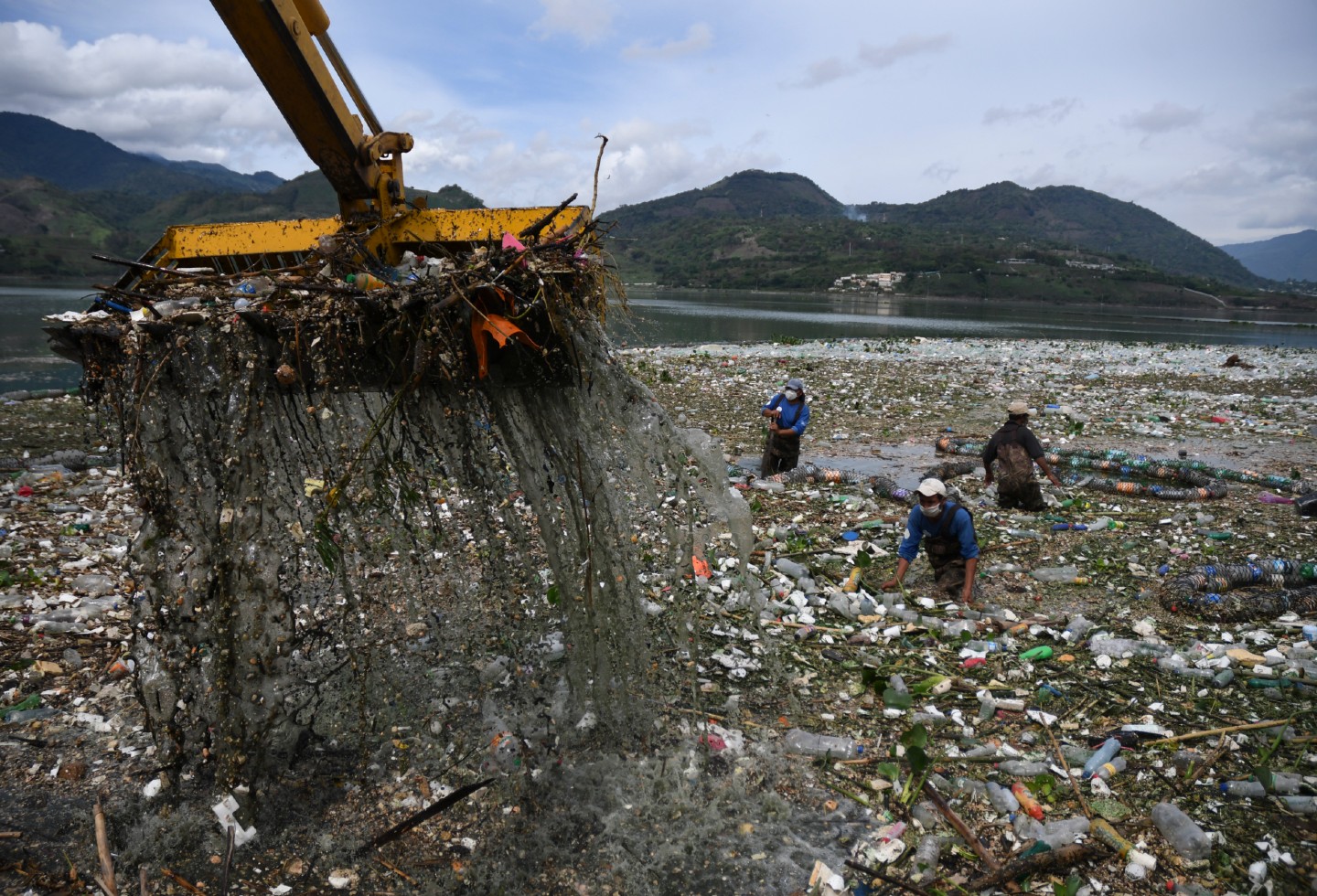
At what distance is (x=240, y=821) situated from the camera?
3.53 m

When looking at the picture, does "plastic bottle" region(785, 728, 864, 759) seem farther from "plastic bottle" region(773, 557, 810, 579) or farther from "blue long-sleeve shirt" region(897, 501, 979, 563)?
"blue long-sleeve shirt" region(897, 501, 979, 563)

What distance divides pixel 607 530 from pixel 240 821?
2.16 m

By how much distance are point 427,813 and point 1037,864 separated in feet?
8.80

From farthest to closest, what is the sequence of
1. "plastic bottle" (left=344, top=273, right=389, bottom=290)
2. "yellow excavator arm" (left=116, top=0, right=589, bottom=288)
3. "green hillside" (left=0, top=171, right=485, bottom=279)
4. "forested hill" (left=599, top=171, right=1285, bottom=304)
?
"forested hill" (left=599, top=171, right=1285, bottom=304) < "green hillside" (left=0, top=171, right=485, bottom=279) < "yellow excavator arm" (left=116, top=0, right=589, bottom=288) < "plastic bottle" (left=344, top=273, right=389, bottom=290)

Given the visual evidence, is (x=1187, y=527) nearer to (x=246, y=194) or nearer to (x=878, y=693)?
(x=878, y=693)

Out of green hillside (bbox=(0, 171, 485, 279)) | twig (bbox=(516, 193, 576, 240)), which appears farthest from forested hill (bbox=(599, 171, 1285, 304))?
green hillside (bbox=(0, 171, 485, 279))

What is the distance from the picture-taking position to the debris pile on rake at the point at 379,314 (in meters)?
3.17

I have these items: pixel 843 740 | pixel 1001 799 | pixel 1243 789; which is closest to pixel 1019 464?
pixel 1243 789

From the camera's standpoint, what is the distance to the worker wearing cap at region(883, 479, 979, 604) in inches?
230

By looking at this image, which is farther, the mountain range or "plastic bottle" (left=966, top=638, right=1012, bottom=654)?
the mountain range

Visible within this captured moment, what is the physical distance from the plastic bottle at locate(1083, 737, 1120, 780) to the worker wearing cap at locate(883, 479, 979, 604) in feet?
5.93

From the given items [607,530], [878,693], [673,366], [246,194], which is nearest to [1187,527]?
[878,693]

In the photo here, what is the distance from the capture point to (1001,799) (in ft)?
12.1

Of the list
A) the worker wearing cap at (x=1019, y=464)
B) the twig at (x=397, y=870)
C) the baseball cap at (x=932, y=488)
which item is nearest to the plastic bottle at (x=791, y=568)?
the baseball cap at (x=932, y=488)
